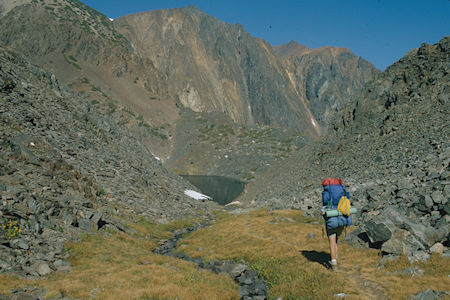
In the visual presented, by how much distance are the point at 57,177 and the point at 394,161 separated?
126 feet

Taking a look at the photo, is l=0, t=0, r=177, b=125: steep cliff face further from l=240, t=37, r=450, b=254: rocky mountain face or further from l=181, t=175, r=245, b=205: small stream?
l=240, t=37, r=450, b=254: rocky mountain face

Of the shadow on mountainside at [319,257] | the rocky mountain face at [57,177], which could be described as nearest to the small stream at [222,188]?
the rocky mountain face at [57,177]

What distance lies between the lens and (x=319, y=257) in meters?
18.2

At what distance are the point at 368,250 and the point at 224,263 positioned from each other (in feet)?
31.8

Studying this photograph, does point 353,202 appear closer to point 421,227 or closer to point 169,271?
point 421,227

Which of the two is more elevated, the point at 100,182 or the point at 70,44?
the point at 70,44

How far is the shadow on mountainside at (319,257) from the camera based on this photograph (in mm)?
16509

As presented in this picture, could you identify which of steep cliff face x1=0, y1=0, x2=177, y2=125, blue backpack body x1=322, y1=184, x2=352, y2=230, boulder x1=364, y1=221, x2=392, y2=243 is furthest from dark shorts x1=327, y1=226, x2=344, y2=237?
steep cliff face x1=0, y1=0, x2=177, y2=125

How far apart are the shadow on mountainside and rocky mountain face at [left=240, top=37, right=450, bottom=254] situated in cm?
233

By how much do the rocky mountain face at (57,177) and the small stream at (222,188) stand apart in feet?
127


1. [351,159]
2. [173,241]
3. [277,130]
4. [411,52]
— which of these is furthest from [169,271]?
[277,130]

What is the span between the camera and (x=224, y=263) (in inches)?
880

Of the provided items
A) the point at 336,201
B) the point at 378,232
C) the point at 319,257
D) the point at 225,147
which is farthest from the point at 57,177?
the point at 225,147

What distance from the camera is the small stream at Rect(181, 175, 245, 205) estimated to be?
96.2m
